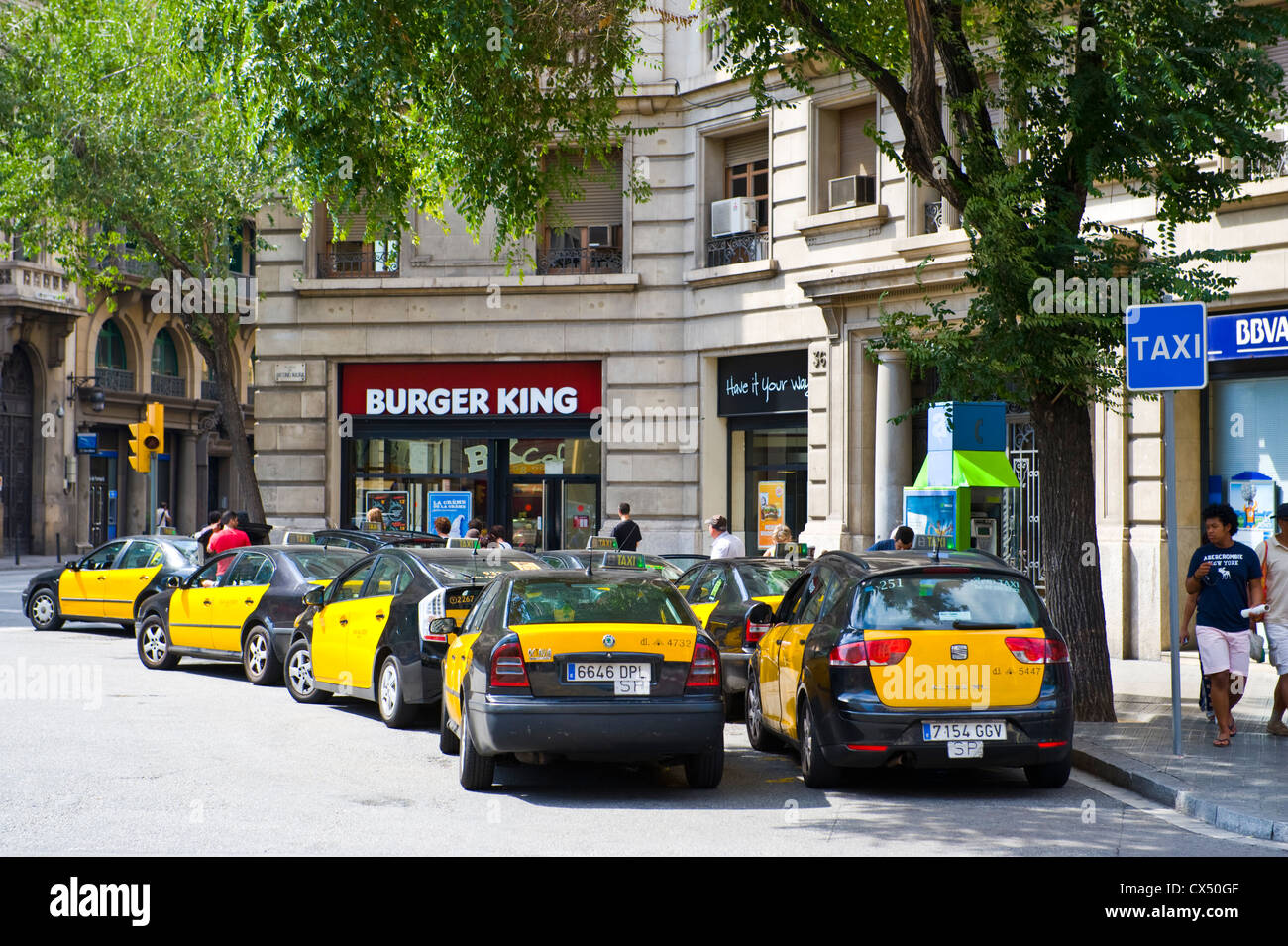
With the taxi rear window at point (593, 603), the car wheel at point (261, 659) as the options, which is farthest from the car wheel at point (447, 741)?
the car wheel at point (261, 659)

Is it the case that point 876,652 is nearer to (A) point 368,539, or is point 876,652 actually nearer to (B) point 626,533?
(B) point 626,533

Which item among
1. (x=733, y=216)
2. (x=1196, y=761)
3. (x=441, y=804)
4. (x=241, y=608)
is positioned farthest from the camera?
(x=733, y=216)

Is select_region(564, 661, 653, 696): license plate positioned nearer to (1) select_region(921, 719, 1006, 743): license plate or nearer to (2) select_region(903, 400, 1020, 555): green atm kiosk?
(1) select_region(921, 719, 1006, 743): license plate

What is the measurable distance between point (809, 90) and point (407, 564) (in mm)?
6008

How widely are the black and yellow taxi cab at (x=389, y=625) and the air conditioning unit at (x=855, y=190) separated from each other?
9.59 m

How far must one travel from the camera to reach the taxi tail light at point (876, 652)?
8680 millimetres

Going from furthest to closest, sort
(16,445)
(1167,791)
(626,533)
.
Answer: (16,445) → (626,533) → (1167,791)

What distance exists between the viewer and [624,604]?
9.10 metres

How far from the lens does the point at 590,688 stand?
8508mm

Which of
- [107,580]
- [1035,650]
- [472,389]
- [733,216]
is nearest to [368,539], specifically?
[107,580]

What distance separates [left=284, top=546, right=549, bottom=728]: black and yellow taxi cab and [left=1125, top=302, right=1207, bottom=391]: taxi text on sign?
4.56 metres

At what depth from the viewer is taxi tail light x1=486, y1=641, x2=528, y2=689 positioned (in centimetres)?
850

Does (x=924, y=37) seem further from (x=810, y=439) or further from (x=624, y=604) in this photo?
(x=810, y=439)

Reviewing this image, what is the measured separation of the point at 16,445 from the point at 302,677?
33.9 meters
